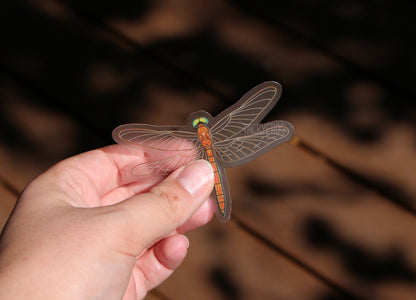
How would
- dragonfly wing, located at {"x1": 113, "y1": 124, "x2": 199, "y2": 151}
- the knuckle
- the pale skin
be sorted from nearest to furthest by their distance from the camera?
the pale skin → the knuckle → dragonfly wing, located at {"x1": 113, "y1": 124, "x2": 199, "y2": 151}

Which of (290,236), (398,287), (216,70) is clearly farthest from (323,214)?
(216,70)

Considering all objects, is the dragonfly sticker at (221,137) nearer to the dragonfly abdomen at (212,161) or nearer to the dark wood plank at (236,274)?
the dragonfly abdomen at (212,161)

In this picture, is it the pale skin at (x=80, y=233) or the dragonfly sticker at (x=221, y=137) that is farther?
the dragonfly sticker at (x=221, y=137)

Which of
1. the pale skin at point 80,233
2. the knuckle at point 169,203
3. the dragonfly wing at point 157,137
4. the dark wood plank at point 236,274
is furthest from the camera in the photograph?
the dark wood plank at point 236,274

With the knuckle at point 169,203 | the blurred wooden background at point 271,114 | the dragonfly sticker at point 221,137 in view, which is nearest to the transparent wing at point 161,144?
the dragonfly sticker at point 221,137

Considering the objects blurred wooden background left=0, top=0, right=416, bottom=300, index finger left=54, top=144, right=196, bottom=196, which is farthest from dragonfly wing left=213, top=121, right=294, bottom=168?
blurred wooden background left=0, top=0, right=416, bottom=300

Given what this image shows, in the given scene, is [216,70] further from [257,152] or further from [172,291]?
[172,291]

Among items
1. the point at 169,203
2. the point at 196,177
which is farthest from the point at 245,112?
the point at 169,203

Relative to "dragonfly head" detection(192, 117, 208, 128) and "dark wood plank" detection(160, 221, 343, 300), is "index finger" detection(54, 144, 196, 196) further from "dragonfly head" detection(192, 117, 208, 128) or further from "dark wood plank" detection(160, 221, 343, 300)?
"dark wood plank" detection(160, 221, 343, 300)
